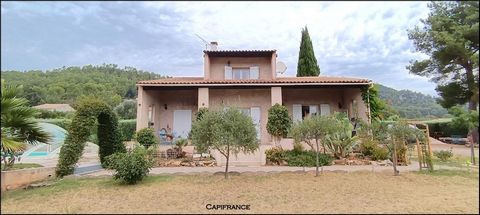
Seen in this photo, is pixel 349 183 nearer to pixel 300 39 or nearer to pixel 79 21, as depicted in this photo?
pixel 79 21

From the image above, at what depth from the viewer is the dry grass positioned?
7156 millimetres

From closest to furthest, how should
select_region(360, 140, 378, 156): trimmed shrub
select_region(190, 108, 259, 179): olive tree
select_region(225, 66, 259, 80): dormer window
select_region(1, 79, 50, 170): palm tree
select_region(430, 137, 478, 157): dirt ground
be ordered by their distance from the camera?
select_region(1, 79, 50, 170): palm tree, select_region(190, 108, 259, 179): olive tree, select_region(360, 140, 378, 156): trimmed shrub, select_region(430, 137, 478, 157): dirt ground, select_region(225, 66, 259, 80): dormer window

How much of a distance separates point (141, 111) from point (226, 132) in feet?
28.3

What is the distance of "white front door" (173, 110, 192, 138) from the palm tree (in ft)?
35.3

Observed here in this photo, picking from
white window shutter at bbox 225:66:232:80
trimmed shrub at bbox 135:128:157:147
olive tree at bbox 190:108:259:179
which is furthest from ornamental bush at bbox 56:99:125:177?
white window shutter at bbox 225:66:232:80

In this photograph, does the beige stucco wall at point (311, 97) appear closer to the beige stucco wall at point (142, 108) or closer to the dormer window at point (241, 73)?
the dormer window at point (241, 73)

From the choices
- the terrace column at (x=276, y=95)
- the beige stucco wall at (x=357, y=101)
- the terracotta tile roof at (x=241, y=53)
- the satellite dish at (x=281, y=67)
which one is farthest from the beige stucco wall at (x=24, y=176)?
the satellite dish at (x=281, y=67)

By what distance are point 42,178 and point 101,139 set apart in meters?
3.25

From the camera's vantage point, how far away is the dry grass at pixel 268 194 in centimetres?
716

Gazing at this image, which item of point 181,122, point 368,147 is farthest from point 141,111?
point 368,147

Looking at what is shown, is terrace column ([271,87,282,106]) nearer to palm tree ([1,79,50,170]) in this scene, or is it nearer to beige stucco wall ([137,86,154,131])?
beige stucco wall ([137,86,154,131])

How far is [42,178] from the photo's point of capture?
11547mm

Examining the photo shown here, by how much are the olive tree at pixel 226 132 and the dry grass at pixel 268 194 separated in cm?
119

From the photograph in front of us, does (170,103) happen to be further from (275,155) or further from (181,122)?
(275,155)
